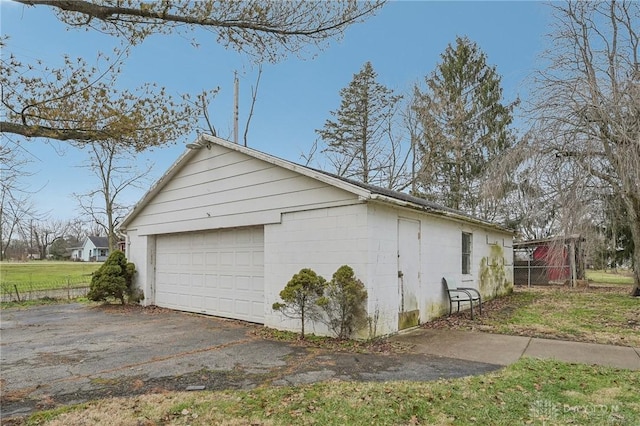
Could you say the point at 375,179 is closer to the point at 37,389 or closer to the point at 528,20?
the point at 528,20

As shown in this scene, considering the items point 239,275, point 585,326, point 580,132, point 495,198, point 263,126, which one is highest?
point 263,126

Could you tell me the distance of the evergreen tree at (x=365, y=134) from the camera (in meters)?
23.3

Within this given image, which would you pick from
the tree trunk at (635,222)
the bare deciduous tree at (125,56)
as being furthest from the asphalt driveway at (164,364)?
the tree trunk at (635,222)

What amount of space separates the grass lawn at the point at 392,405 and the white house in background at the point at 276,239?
270 cm

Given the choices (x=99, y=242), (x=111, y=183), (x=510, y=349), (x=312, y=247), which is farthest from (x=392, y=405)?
(x=99, y=242)

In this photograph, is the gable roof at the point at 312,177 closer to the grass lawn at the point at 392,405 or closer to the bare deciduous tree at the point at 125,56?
the bare deciduous tree at the point at 125,56

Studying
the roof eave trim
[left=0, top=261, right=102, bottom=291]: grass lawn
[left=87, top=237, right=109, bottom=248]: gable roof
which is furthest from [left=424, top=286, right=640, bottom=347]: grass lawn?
[left=87, top=237, right=109, bottom=248]: gable roof

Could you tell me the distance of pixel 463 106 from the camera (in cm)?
2338

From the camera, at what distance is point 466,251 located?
37.5 feet

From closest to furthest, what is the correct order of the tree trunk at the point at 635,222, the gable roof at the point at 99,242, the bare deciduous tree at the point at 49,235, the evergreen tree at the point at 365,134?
1. the tree trunk at the point at 635,222
2. the evergreen tree at the point at 365,134
3. the bare deciduous tree at the point at 49,235
4. the gable roof at the point at 99,242

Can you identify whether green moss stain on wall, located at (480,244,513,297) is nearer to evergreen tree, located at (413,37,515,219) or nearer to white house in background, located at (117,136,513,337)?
white house in background, located at (117,136,513,337)

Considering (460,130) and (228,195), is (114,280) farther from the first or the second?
(460,130)

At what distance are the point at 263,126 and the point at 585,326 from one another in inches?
689

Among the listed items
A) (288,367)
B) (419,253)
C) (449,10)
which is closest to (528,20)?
(449,10)
